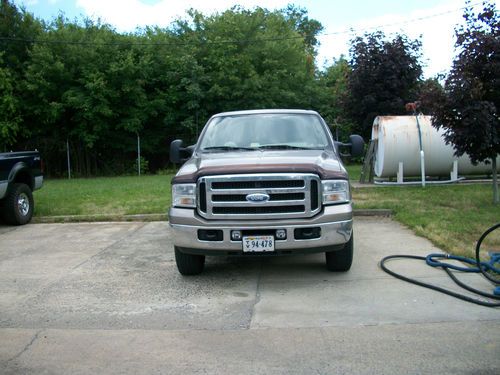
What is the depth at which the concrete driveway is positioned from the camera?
3.62 metres

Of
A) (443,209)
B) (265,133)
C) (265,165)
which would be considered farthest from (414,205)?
(265,165)

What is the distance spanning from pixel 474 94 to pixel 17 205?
8.74m

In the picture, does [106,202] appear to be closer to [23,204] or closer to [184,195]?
[23,204]

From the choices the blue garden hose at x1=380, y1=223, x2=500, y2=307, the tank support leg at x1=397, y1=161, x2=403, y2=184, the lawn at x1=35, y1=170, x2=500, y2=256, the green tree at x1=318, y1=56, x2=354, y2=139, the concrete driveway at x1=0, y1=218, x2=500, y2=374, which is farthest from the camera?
the green tree at x1=318, y1=56, x2=354, y2=139

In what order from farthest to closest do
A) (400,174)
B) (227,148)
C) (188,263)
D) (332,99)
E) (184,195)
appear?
(332,99) < (400,174) < (227,148) < (188,263) < (184,195)

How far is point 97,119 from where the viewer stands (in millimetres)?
23453

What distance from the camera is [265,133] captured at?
21.4 ft

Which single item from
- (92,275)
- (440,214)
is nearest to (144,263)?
(92,275)

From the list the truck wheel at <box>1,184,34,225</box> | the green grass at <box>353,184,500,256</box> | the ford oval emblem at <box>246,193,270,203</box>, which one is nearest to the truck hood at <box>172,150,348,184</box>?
the ford oval emblem at <box>246,193,270,203</box>

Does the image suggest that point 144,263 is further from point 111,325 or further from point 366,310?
point 366,310

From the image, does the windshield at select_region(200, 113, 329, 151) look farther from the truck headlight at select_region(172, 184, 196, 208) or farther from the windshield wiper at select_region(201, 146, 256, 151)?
the truck headlight at select_region(172, 184, 196, 208)

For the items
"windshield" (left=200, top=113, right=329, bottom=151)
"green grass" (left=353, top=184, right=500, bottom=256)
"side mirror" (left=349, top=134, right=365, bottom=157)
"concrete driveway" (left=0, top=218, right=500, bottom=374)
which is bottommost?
"concrete driveway" (left=0, top=218, right=500, bottom=374)

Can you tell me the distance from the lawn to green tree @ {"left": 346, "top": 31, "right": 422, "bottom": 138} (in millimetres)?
5228

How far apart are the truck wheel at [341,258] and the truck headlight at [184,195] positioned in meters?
1.66
